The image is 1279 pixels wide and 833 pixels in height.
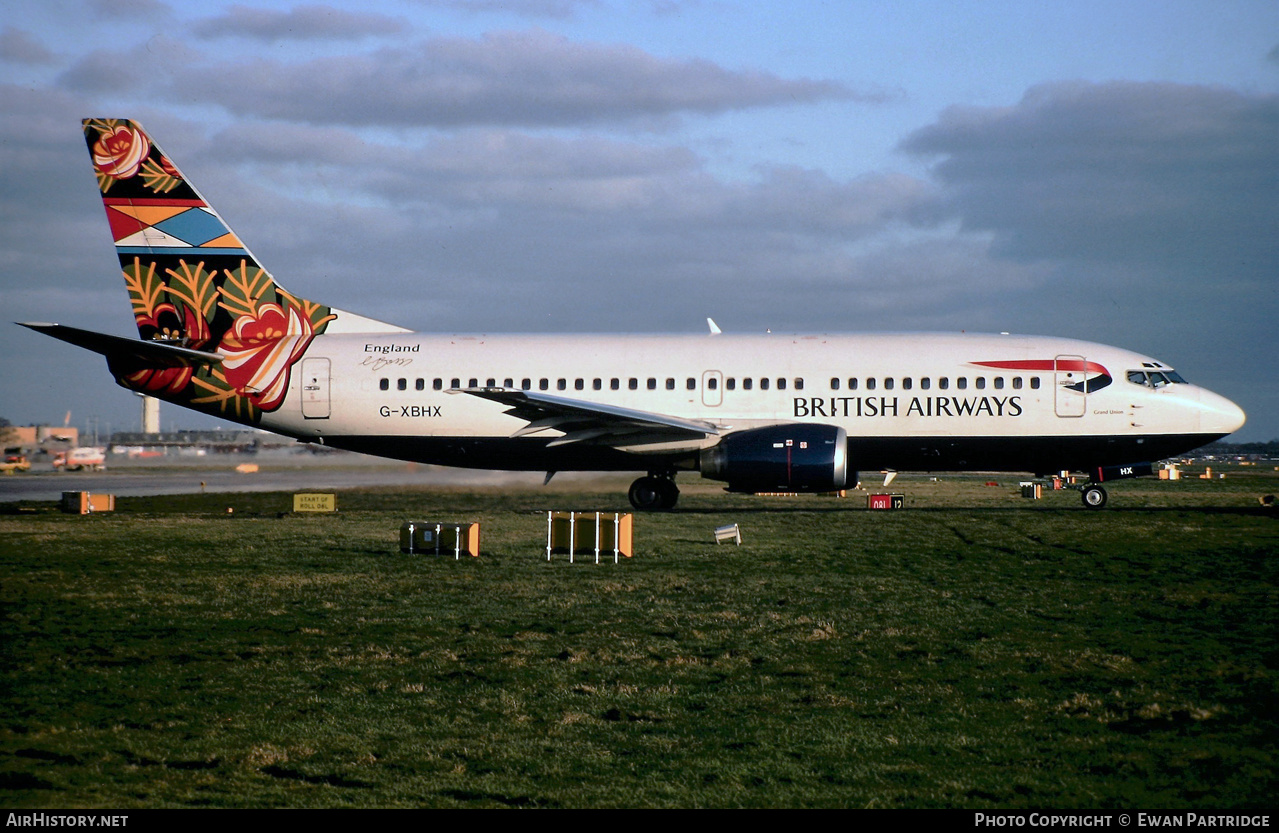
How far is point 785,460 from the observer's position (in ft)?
80.5

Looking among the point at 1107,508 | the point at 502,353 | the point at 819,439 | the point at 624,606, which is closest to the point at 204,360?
the point at 502,353

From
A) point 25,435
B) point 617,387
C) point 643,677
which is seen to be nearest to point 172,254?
point 617,387

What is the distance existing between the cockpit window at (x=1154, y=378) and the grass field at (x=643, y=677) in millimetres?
8387

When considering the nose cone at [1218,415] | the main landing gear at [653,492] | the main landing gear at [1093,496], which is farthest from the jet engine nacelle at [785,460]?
the nose cone at [1218,415]

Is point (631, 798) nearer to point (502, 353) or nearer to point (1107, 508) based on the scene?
point (502, 353)

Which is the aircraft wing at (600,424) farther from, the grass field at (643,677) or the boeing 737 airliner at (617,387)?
the grass field at (643,677)

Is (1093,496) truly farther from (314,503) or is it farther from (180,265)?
(180,265)

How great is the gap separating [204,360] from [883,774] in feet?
79.6

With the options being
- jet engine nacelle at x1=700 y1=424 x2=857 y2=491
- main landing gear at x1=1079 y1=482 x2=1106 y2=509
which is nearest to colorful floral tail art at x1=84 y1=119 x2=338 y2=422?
jet engine nacelle at x1=700 y1=424 x2=857 y2=491

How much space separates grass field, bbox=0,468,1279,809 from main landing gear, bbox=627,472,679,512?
8924 millimetres

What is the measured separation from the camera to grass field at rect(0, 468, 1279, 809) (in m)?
6.33

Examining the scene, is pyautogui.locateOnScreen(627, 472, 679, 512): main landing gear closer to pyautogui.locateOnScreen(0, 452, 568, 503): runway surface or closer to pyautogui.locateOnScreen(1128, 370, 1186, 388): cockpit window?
pyautogui.locateOnScreen(0, 452, 568, 503): runway surface

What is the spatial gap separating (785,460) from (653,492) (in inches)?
172

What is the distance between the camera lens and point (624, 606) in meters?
12.6
